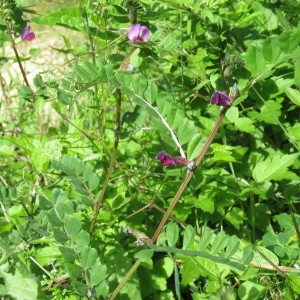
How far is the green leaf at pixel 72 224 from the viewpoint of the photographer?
1.37 metres

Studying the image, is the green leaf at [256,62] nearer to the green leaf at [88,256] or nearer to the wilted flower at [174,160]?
the wilted flower at [174,160]

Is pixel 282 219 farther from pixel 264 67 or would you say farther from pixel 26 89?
pixel 26 89

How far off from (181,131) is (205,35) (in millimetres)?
581

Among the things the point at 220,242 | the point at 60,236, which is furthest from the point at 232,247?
the point at 60,236

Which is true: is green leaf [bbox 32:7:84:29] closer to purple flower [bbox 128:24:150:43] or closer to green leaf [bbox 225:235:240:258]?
purple flower [bbox 128:24:150:43]

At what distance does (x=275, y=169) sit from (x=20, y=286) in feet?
2.36

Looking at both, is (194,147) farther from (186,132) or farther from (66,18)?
(66,18)

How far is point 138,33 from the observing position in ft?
5.10

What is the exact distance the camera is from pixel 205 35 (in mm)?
1913

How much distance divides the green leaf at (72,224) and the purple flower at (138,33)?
0.47 meters

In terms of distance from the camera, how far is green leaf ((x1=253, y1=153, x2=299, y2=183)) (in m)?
1.70

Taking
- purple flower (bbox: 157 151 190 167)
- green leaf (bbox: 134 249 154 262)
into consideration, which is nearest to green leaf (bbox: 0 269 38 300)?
green leaf (bbox: 134 249 154 262)

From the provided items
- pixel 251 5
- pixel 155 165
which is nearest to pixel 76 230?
pixel 155 165

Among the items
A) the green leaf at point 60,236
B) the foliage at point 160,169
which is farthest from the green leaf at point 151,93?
the green leaf at point 60,236
